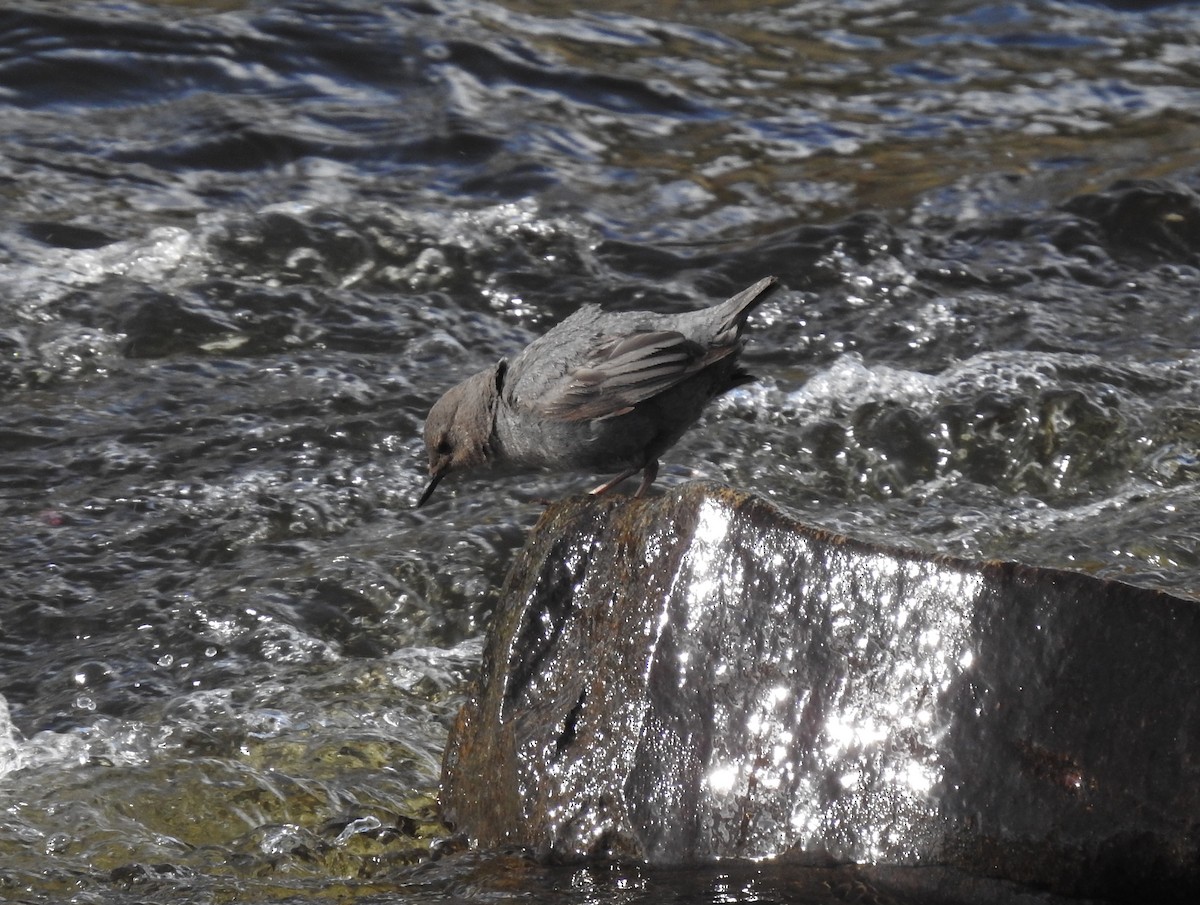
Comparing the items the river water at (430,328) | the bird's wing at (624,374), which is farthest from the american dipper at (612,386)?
the river water at (430,328)

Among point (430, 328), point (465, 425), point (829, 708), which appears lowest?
point (430, 328)

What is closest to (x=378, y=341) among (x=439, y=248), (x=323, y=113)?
(x=439, y=248)

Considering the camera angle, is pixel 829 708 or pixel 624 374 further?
pixel 624 374

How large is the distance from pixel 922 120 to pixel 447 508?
5831 mm

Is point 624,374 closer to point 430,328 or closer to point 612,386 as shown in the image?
point 612,386

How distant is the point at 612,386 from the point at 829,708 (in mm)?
1491

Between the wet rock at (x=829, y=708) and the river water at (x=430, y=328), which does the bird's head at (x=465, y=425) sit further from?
the wet rock at (x=829, y=708)

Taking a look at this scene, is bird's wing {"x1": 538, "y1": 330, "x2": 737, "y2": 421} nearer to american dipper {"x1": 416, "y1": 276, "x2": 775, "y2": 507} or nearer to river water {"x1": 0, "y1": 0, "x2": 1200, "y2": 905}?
american dipper {"x1": 416, "y1": 276, "x2": 775, "y2": 507}

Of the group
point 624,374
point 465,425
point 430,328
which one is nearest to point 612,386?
point 624,374

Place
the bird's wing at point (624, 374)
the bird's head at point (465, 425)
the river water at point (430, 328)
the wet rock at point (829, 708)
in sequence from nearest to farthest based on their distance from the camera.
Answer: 1. the wet rock at point (829, 708)
2. the river water at point (430, 328)
3. the bird's wing at point (624, 374)
4. the bird's head at point (465, 425)

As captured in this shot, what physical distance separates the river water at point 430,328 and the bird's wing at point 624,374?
86cm

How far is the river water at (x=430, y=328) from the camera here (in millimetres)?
4258

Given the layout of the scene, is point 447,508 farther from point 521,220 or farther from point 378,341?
point 521,220

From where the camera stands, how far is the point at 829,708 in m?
3.20
